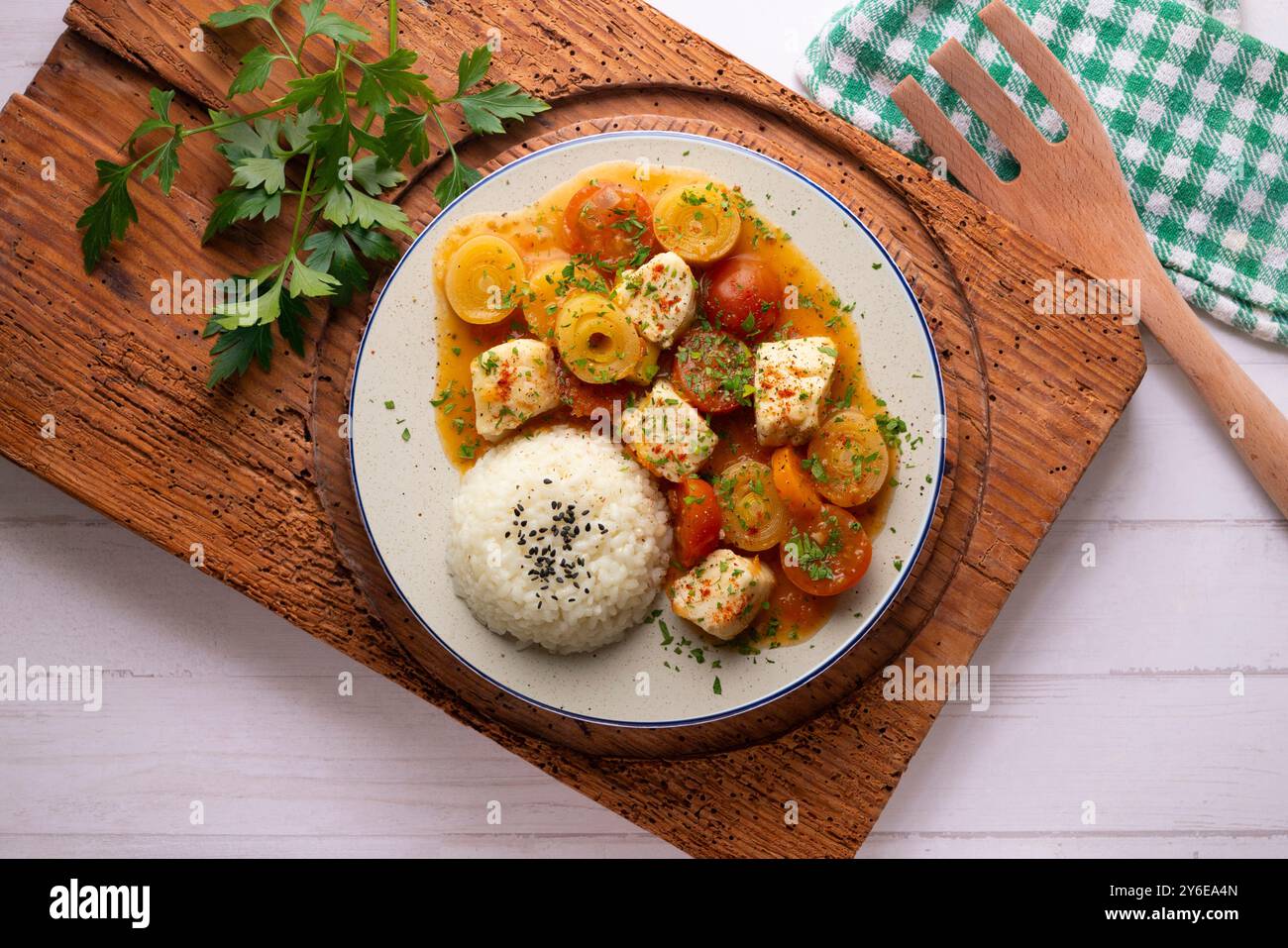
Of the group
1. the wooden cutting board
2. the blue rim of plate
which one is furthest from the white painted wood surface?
the blue rim of plate

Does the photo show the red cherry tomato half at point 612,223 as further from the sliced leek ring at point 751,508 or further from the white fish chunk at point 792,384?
the sliced leek ring at point 751,508

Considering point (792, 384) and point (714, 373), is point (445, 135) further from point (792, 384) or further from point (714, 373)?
point (792, 384)

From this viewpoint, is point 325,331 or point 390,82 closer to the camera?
point 390,82

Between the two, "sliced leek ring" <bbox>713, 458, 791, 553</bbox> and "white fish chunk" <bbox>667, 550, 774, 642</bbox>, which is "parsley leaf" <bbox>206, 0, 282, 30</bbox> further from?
"white fish chunk" <bbox>667, 550, 774, 642</bbox>

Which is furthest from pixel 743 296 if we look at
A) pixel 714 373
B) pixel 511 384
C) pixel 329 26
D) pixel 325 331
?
pixel 329 26

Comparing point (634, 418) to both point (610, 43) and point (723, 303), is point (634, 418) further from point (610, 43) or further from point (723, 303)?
point (610, 43)

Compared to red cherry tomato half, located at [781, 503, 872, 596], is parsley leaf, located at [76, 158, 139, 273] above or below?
above
